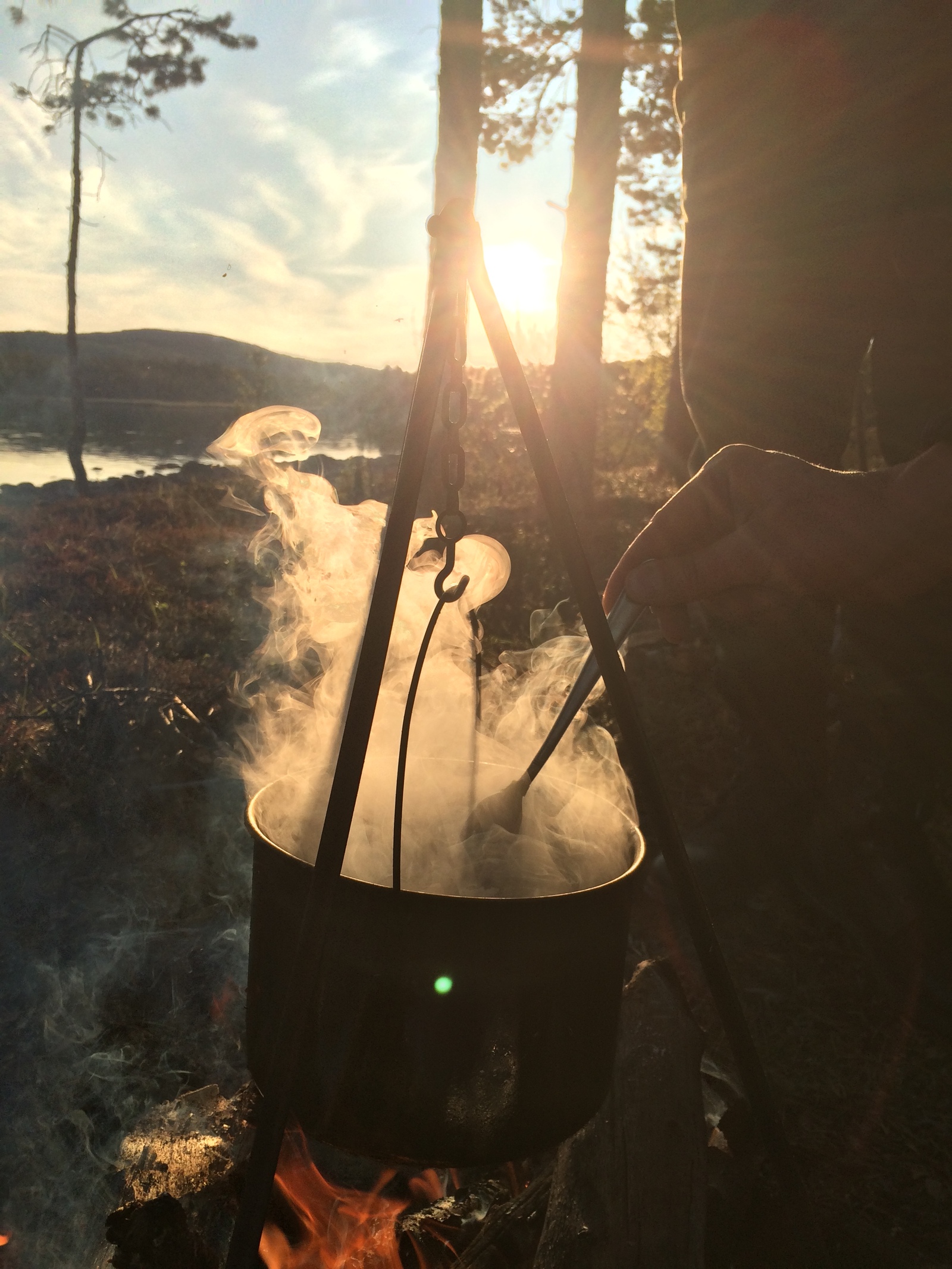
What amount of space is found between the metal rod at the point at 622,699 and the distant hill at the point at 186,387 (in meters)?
7.53

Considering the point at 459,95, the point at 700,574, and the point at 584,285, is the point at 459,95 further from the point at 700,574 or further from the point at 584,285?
the point at 700,574

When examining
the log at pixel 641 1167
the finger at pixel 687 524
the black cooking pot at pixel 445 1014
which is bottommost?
the log at pixel 641 1167

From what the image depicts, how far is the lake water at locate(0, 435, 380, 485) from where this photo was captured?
57.5 ft

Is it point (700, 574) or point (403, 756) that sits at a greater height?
point (700, 574)

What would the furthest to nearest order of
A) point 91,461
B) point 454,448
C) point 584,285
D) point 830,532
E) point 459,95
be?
point 91,461
point 584,285
point 459,95
point 454,448
point 830,532

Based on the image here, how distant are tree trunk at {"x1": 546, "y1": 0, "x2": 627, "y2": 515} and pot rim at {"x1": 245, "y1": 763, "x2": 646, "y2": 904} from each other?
6.02 metres

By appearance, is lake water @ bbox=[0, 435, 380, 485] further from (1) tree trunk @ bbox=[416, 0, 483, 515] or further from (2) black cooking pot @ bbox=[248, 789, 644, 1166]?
(2) black cooking pot @ bbox=[248, 789, 644, 1166]

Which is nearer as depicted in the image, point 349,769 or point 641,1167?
point 349,769

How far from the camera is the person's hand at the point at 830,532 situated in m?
1.40

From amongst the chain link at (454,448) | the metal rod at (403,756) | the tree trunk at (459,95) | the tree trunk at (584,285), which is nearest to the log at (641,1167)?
the metal rod at (403,756)

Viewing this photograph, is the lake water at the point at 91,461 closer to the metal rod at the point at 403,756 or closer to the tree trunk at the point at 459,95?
the tree trunk at the point at 459,95

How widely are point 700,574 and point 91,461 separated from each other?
71.4 ft

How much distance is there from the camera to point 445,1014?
145 centimetres

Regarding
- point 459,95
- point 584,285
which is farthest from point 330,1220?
point 584,285
